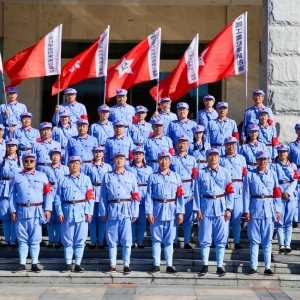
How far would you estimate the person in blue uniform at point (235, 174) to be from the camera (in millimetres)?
12922

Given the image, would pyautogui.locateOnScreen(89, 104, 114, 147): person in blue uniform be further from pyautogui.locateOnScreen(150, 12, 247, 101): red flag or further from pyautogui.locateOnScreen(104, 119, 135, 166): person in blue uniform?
pyautogui.locateOnScreen(150, 12, 247, 101): red flag

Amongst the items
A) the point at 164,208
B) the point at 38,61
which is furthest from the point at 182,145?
the point at 38,61

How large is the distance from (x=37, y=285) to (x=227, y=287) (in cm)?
282

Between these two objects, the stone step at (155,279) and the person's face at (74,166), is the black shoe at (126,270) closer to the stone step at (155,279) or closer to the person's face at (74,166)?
the stone step at (155,279)

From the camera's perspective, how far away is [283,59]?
1555cm

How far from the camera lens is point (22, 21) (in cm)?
2130

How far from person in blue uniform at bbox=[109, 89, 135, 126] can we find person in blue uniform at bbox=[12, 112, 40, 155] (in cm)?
148

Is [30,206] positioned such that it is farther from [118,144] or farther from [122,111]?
[122,111]

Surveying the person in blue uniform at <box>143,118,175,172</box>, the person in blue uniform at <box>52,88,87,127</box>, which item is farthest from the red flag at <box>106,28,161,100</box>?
the person in blue uniform at <box>143,118,175,172</box>

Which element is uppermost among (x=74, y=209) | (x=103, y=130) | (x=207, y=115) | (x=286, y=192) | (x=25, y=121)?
(x=207, y=115)

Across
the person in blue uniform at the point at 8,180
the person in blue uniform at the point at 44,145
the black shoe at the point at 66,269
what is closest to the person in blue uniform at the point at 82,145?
the person in blue uniform at the point at 44,145

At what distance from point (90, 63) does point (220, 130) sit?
294cm

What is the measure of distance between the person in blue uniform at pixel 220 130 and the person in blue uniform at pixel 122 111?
5.19 feet

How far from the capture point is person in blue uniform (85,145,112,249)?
13.0 metres
